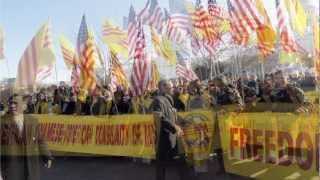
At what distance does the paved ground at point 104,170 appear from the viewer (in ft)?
25.0

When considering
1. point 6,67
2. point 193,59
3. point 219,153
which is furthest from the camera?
point 193,59

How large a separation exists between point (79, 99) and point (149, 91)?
137cm

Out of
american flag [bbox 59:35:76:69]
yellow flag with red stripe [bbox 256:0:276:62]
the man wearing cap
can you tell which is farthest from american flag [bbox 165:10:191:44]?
the man wearing cap

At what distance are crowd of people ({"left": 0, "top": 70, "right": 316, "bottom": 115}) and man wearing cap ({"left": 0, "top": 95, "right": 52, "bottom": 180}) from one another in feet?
4.01

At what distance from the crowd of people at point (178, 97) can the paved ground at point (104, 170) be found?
884 millimetres

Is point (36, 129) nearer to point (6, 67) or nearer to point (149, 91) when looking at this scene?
point (6, 67)

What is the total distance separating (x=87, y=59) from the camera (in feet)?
32.6

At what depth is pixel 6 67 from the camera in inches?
251

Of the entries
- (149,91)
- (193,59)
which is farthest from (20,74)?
(193,59)

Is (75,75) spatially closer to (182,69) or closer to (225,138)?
(182,69)

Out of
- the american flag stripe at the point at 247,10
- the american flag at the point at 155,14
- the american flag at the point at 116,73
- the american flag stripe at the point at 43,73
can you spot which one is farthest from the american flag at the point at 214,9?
the american flag stripe at the point at 43,73

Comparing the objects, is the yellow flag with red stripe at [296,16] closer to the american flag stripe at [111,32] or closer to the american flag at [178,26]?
the american flag at [178,26]

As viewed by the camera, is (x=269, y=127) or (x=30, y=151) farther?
(x=269, y=127)

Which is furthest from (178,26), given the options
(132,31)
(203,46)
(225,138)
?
(225,138)
